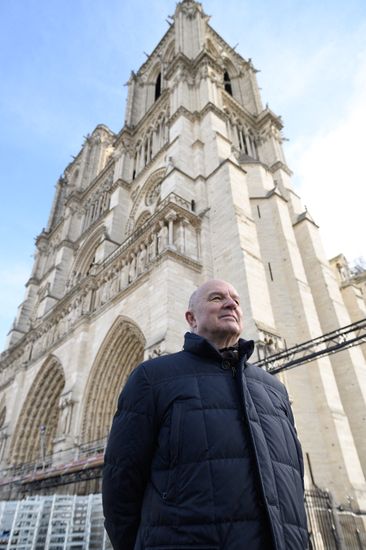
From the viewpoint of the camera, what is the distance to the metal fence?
6566 millimetres

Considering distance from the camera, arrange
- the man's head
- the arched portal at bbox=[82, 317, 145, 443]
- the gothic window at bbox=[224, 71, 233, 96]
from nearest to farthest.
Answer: the man's head < the arched portal at bbox=[82, 317, 145, 443] < the gothic window at bbox=[224, 71, 233, 96]

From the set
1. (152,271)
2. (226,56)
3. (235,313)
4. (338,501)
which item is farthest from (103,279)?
(226,56)

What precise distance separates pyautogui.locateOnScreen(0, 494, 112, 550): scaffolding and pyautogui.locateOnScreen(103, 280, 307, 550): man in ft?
21.3

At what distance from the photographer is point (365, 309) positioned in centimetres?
1494

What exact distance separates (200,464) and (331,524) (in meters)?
7.52

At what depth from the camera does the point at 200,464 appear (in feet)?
3.98

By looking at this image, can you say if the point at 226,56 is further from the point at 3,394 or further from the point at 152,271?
the point at 3,394

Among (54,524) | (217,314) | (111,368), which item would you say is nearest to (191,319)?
(217,314)

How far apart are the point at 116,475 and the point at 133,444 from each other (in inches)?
4.6

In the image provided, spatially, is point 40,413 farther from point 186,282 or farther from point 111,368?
point 186,282

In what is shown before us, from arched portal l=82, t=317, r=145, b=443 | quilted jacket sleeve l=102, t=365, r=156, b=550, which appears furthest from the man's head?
arched portal l=82, t=317, r=145, b=443

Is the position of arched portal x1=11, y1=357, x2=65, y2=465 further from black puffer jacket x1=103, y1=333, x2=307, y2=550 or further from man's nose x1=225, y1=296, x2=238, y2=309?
black puffer jacket x1=103, y1=333, x2=307, y2=550

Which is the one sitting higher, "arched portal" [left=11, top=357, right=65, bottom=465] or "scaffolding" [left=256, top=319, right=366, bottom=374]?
"arched portal" [left=11, top=357, right=65, bottom=465]

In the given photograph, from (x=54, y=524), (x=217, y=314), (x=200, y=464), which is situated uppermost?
(x=217, y=314)
